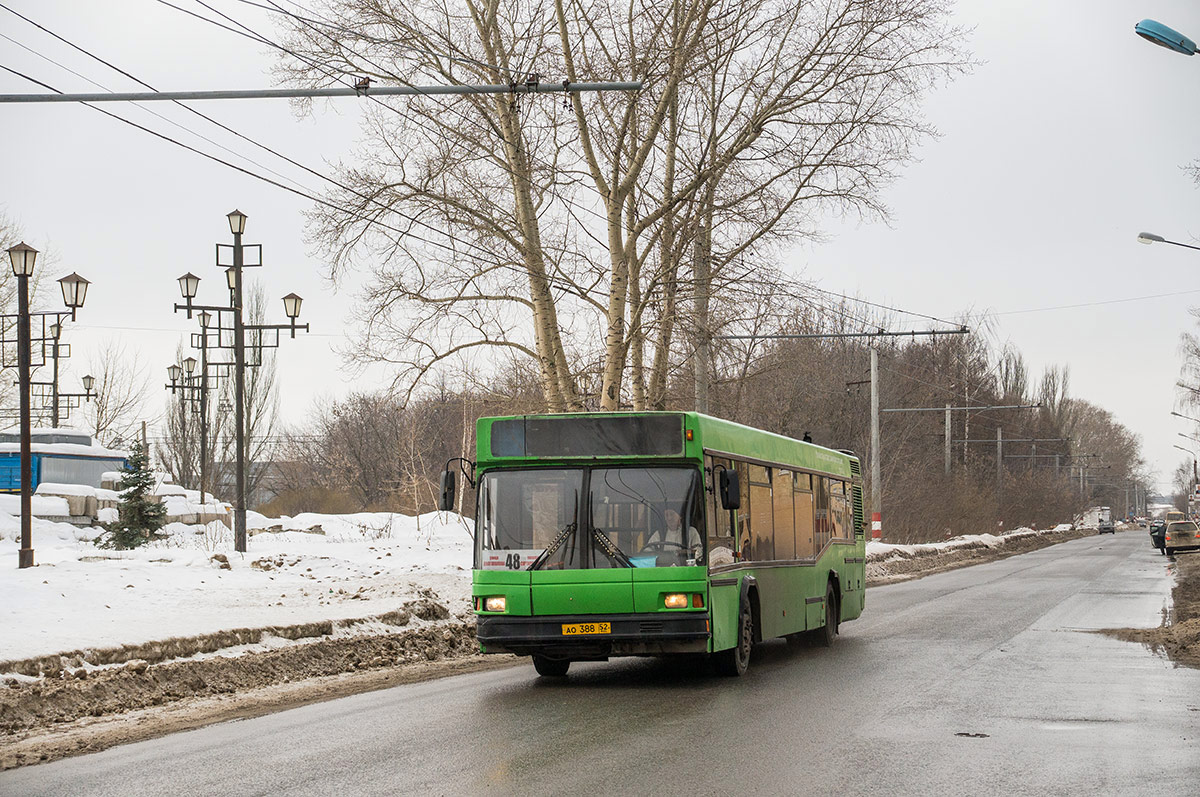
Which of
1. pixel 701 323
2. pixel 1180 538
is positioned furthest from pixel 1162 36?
pixel 1180 538

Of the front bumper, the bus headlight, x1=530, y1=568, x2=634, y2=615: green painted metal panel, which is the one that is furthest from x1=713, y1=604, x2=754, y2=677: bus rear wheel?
x1=530, y1=568, x2=634, y2=615: green painted metal panel

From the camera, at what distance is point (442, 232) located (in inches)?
1123

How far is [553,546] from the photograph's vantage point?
42.6ft

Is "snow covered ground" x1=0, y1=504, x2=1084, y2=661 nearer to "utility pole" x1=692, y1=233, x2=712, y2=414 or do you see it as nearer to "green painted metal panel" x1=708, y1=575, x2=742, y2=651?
"green painted metal panel" x1=708, y1=575, x2=742, y2=651

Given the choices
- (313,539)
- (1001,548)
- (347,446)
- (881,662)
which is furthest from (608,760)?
(347,446)

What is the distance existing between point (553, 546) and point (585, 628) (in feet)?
2.86

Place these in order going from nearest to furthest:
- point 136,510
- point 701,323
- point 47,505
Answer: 1. point 701,323
2. point 136,510
3. point 47,505

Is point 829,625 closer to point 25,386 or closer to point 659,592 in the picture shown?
point 659,592

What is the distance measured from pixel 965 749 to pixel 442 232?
69.7 feet

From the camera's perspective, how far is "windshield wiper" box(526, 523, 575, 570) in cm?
1296

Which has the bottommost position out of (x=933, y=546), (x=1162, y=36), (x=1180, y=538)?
(x=933, y=546)

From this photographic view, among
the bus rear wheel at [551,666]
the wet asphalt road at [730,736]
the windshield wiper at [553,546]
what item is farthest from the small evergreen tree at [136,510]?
the windshield wiper at [553,546]

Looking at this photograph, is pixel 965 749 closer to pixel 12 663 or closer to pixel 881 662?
pixel 881 662

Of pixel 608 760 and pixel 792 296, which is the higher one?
pixel 792 296
